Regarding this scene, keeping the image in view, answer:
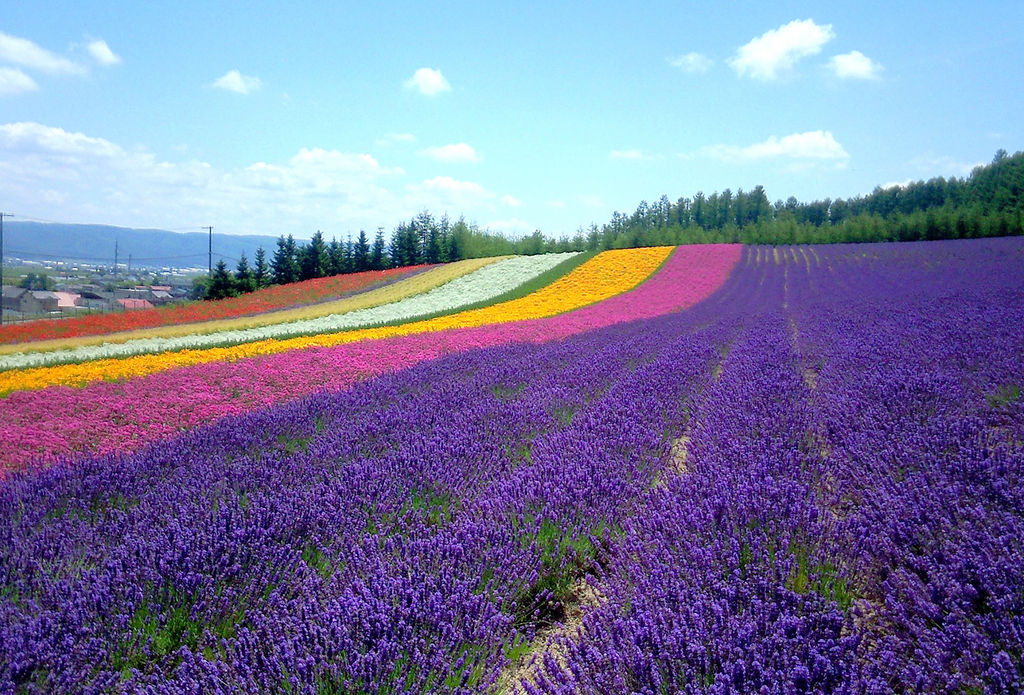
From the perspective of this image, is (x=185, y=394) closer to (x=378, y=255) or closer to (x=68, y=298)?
(x=378, y=255)

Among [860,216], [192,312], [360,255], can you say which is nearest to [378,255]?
[360,255]

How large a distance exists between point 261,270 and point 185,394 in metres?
39.1

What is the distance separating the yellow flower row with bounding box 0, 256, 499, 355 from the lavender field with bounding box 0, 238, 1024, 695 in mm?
16930

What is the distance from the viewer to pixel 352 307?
2684cm

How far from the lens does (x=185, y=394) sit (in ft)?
22.1

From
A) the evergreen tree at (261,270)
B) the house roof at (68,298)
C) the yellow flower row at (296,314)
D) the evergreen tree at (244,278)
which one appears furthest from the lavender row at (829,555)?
the house roof at (68,298)

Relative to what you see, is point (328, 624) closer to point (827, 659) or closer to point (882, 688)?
point (827, 659)

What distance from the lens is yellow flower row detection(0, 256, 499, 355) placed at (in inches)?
702

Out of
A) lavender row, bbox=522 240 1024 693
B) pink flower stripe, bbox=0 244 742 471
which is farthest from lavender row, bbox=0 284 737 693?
pink flower stripe, bbox=0 244 742 471

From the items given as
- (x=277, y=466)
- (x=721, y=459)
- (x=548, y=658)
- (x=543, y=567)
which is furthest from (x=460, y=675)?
(x=277, y=466)

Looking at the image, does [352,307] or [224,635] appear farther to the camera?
[352,307]

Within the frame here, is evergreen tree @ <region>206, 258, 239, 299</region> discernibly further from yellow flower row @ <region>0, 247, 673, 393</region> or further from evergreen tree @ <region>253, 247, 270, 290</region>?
yellow flower row @ <region>0, 247, 673, 393</region>

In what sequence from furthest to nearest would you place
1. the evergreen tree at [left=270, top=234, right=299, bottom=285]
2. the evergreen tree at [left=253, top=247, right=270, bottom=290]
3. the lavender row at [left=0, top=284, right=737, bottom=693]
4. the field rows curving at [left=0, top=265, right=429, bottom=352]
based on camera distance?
the evergreen tree at [left=270, top=234, right=299, bottom=285] → the evergreen tree at [left=253, top=247, right=270, bottom=290] → the field rows curving at [left=0, top=265, right=429, bottom=352] → the lavender row at [left=0, top=284, right=737, bottom=693]

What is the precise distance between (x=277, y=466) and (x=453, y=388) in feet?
7.36
